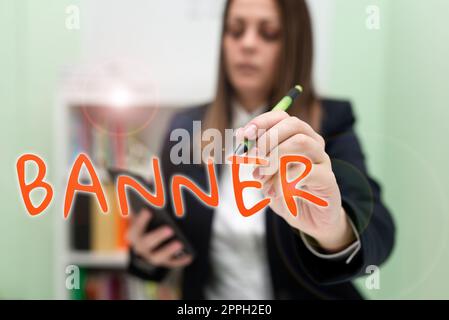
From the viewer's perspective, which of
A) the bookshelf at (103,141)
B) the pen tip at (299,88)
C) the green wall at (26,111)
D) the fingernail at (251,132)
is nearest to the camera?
the fingernail at (251,132)

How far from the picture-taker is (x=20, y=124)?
609 mm

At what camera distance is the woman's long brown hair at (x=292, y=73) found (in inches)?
18.2

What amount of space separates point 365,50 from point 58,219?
0.57m

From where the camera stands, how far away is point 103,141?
764 mm

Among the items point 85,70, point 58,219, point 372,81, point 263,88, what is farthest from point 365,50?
point 58,219

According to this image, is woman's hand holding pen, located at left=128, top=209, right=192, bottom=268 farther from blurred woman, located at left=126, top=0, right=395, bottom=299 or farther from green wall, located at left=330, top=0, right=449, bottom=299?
green wall, located at left=330, top=0, right=449, bottom=299

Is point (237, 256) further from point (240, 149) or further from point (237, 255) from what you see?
point (240, 149)

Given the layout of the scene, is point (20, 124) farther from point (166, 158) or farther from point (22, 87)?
point (166, 158)

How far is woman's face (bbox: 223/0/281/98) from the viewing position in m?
0.50

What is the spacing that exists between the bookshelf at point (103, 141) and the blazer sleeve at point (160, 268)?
0.05 m

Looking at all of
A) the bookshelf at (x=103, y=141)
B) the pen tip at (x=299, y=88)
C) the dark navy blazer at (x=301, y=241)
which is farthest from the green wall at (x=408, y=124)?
the bookshelf at (x=103, y=141)

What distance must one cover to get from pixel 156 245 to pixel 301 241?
259 mm

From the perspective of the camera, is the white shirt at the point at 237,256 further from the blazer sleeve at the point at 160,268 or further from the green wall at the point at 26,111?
the green wall at the point at 26,111

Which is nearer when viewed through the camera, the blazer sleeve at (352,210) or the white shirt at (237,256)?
the blazer sleeve at (352,210)
